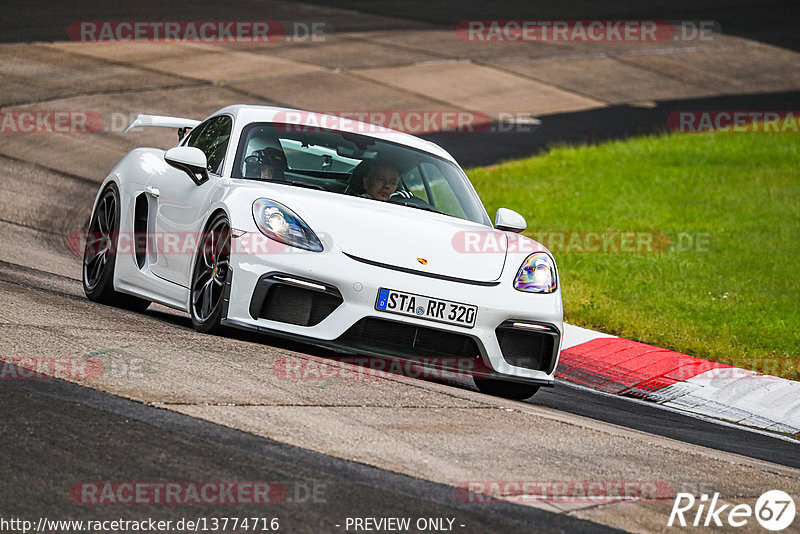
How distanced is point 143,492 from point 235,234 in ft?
8.41

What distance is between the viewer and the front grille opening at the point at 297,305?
21.5ft

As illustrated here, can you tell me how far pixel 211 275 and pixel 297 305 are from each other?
65 cm

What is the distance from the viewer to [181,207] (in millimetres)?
7648

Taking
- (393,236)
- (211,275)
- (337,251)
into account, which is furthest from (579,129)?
(337,251)

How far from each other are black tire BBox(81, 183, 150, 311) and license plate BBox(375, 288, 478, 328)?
2483 millimetres

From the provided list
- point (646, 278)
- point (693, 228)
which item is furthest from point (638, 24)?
point (646, 278)

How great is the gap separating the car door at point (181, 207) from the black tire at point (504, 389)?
1869 millimetres

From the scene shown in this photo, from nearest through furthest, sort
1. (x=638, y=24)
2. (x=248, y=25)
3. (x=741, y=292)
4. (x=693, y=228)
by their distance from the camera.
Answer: (x=741, y=292), (x=693, y=228), (x=248, y=25), (x=638, y=24)

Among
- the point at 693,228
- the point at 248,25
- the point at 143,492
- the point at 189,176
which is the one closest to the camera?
the point at 143,492

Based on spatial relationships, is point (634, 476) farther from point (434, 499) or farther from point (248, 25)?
point (248, 25)

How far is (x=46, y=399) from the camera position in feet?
17.1

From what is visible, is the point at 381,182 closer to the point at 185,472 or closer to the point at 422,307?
the point at 422,307

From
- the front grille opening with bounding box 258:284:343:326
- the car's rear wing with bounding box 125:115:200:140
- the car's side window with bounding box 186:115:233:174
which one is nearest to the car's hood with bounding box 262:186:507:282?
the front grille opening with bounding box 258:284:343:326

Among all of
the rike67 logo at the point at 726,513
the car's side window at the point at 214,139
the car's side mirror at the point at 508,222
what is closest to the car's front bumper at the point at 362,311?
the car's side mirror at the point at 508,222
